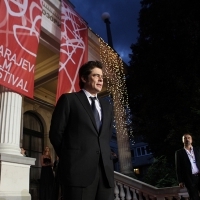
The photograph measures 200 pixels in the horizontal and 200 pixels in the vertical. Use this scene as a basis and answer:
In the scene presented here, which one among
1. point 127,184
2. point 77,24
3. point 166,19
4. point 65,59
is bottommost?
point 127,184

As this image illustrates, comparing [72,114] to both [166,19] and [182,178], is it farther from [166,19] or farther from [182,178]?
[166,19]

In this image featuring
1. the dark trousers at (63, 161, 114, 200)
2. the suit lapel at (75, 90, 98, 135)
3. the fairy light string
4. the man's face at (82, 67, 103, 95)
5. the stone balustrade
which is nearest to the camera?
the dark trousers at (63, 161, 114, 200)

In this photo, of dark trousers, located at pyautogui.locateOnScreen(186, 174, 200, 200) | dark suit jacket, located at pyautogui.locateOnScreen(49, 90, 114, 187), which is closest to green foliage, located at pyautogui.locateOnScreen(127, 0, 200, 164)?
dark trousers, located at pyautogui.locateOnScreen(186, 174, 200, 200)

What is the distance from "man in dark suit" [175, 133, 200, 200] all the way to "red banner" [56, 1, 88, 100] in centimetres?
404

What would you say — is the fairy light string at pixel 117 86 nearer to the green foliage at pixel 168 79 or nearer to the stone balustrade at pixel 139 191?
the green foliage at pixel 168 79

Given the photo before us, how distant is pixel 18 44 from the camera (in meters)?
6.68

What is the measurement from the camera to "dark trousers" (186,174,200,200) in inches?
214

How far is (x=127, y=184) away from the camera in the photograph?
7363 mm

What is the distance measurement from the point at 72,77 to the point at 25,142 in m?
→ 5.23

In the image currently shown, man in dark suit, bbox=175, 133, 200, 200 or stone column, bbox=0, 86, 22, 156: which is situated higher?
stone column, bbox=0, 86, 22, 156


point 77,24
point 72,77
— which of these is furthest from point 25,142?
point 77,24

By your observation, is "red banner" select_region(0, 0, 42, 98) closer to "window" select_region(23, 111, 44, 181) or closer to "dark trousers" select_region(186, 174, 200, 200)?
"dark trousers" select_region(186, 174, 200, 200)

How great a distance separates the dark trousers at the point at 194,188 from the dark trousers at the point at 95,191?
13.6ft

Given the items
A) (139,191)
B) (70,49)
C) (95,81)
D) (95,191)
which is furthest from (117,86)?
(95,191)
